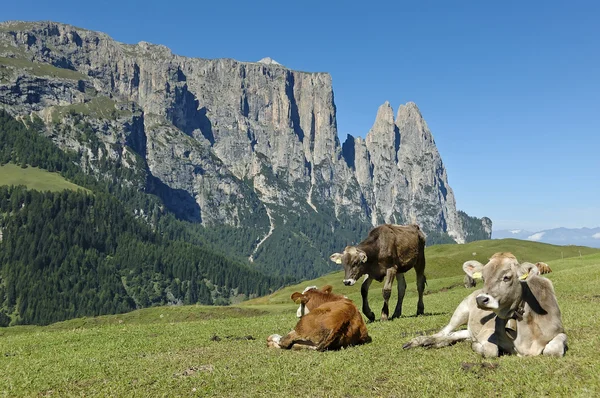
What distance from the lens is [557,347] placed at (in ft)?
33.0

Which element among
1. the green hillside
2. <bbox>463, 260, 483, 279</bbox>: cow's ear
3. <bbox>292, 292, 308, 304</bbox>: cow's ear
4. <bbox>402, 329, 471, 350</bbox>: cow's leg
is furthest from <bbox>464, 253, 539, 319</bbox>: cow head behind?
the green hillside

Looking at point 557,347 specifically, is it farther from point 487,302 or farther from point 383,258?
point 383,258

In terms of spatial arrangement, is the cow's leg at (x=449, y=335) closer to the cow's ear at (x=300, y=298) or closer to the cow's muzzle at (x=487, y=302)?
the cow's muzzle at (x=487, y=302)

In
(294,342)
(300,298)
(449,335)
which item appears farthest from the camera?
(300,298)

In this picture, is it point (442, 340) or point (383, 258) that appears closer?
point (442, 340)

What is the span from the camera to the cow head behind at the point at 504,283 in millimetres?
9977

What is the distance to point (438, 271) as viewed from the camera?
228ft

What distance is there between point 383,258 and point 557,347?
882cm

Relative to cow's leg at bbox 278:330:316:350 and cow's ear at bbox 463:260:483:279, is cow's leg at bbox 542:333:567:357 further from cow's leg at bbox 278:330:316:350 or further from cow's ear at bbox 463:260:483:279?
cow's leg at bbox 278:330:316:350

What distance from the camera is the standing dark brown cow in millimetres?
17406

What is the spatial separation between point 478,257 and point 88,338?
226 feet

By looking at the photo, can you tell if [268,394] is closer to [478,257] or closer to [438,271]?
[438,271]

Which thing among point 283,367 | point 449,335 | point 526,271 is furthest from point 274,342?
point 526,271

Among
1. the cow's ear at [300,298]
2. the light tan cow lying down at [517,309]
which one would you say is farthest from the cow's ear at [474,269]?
the cow's ear at [300,298]
